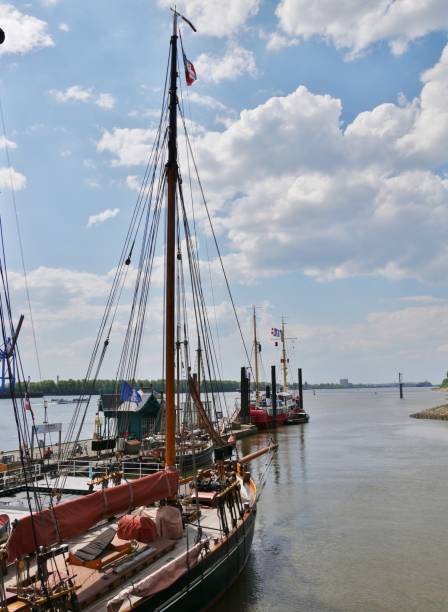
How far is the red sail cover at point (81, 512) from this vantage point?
31.4 feet

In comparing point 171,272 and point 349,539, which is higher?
point 171,272

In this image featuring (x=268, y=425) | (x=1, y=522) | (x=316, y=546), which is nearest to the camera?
(x=1, y=522)

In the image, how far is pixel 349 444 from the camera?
55469 mm

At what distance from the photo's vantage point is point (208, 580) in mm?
13094

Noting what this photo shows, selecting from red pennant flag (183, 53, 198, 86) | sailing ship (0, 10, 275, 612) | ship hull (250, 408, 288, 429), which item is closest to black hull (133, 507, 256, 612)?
sailing ship (0, 10, 275, 612)

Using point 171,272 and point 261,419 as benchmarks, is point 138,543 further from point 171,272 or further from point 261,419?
point 261,419

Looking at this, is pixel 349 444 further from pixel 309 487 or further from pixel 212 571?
pixel 212 571

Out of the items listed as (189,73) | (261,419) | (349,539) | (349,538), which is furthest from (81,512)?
(261,419)

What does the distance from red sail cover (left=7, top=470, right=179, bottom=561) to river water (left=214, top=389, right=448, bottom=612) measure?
190 inches

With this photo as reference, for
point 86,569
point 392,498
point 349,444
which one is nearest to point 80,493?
point 86,569

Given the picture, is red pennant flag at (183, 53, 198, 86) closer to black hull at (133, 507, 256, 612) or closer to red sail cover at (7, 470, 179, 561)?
red sail cover at (7, 470, 179, 561)

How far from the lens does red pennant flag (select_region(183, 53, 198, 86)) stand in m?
18.9

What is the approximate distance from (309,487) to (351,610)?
58.3 feet

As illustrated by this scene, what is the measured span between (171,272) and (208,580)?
9388mm
